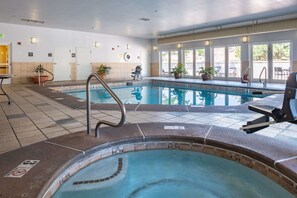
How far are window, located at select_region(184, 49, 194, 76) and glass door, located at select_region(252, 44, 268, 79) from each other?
11.5 ft

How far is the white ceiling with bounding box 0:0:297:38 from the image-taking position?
664 centimetres

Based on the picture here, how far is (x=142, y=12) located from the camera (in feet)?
25.2

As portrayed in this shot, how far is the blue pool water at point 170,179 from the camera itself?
2.08 meters

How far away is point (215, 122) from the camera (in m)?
3.47

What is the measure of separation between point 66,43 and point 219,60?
7849 mm

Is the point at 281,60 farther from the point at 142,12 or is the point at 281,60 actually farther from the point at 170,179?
the point at 170,179

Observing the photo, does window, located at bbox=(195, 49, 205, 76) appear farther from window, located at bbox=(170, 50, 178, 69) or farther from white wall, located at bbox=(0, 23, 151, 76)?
white wall, located at bbox=(0, 23, 151, 76)

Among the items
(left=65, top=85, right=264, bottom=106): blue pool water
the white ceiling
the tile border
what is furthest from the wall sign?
the tile border

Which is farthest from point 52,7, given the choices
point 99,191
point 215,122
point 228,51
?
point 228,51

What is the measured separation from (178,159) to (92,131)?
1145 millimetres

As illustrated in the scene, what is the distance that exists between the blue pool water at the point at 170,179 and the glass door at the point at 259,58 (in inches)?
359

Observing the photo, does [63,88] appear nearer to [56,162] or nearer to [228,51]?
[56,162]

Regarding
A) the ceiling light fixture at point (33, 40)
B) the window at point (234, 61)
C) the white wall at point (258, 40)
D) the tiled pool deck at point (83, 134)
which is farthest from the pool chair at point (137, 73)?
the tiled pool deck at point (83, 134)

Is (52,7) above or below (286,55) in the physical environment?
above
